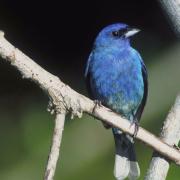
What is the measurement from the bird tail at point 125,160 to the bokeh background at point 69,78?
0.06 metres

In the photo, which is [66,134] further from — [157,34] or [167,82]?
[157,34]

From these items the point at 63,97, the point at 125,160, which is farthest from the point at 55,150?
the point at 125,160

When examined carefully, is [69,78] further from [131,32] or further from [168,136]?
[168,136]

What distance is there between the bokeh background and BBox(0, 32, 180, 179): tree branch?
0.67 meters

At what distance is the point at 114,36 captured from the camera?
18.6ft

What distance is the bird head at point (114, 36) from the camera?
5562 millimetres

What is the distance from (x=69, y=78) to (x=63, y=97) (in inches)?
103

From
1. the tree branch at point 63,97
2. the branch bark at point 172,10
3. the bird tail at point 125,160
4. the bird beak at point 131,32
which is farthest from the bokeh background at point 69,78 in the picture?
the branch bark at point 172,10

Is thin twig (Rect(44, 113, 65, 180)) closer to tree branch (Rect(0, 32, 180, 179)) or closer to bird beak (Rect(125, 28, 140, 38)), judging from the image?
tree branch (Rect(0, 32, 180, 179))

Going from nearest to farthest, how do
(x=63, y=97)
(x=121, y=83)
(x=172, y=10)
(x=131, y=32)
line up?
(x=172, y=10) → (x=63, y=97) → (x=121, y=83) → (x=131, y=32)

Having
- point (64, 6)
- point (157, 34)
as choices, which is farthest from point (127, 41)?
point (64, 6)

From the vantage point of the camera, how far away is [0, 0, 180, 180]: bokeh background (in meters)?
4.42

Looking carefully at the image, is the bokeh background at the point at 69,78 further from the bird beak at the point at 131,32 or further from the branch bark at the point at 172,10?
the branch bark at the point at 172,10

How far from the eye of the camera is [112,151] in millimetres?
4945
